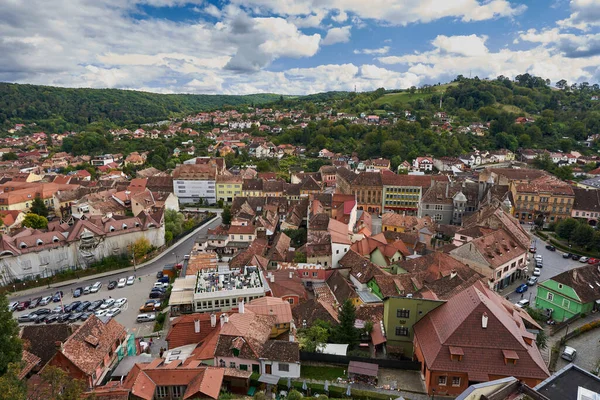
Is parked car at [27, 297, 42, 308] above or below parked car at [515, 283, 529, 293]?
below

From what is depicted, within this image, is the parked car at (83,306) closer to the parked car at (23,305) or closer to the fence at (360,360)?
the parked car at (23,305)

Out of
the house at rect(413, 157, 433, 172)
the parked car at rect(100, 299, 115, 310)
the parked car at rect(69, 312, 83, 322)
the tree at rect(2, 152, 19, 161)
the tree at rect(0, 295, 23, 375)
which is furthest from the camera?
the tree at rect(2, 152, 19, 161)

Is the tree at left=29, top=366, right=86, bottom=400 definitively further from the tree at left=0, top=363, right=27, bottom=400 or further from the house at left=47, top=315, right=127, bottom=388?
the house at left=47, top=315, right=127, bottom=388

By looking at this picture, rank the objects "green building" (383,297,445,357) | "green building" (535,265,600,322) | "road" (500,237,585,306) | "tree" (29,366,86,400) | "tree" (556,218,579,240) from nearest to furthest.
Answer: "tree" (29,366,86,400) → "green building" (383,297,445,357) → "green building" (535,265,600,322) → "road" (500,237,585,306) → "tree" (556,218,579,240)

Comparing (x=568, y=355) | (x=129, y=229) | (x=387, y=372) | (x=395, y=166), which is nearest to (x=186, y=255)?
(x=129, y=229)

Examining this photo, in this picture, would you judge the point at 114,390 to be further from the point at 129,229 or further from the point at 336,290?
the point at 129,229

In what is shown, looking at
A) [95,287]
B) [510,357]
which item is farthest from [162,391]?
[95,287]

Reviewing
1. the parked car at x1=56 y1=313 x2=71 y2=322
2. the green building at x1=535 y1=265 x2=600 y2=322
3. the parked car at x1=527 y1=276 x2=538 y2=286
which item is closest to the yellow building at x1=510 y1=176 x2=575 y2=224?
the parked car at x1=527 y1=276 x2=538 y2=286
